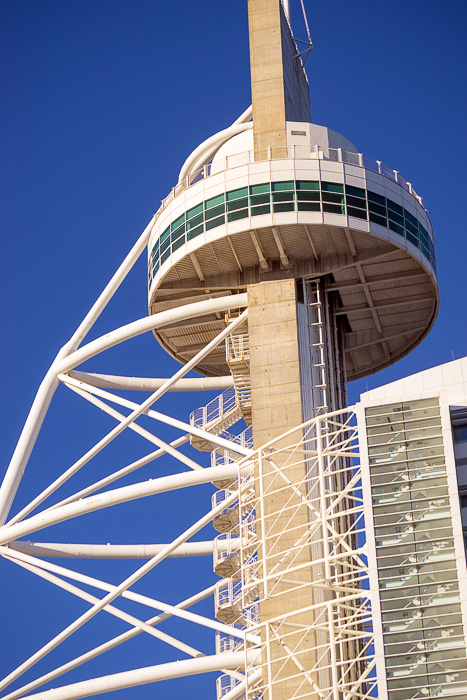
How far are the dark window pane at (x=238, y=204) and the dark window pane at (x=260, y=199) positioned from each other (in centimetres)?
26

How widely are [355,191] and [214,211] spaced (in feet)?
19.5

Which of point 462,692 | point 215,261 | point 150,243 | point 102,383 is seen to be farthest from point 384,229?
point 462,692

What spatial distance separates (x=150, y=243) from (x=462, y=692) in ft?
90.4

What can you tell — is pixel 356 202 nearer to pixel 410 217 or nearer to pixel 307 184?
pixel 307 184

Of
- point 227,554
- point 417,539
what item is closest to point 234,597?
point 227,554

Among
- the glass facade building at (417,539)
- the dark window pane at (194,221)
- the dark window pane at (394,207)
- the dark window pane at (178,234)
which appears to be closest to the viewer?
the glass facade building at (417,539)

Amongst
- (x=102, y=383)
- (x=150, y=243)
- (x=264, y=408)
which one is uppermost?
(x=150, y=243)

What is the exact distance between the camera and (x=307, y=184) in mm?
57281

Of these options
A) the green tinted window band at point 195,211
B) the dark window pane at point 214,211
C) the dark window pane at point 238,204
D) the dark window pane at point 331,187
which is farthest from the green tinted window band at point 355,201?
the green tinted window band at point 195,211

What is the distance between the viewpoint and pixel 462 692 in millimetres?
41969

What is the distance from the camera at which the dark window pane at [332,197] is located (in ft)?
187

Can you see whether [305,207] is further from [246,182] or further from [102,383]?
[102,383]

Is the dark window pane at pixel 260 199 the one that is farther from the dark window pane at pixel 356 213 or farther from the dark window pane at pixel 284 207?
the dark window pane at pixel 356 213

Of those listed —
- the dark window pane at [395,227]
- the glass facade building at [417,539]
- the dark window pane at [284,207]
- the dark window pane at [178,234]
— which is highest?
the dark window pane at [178,234]
